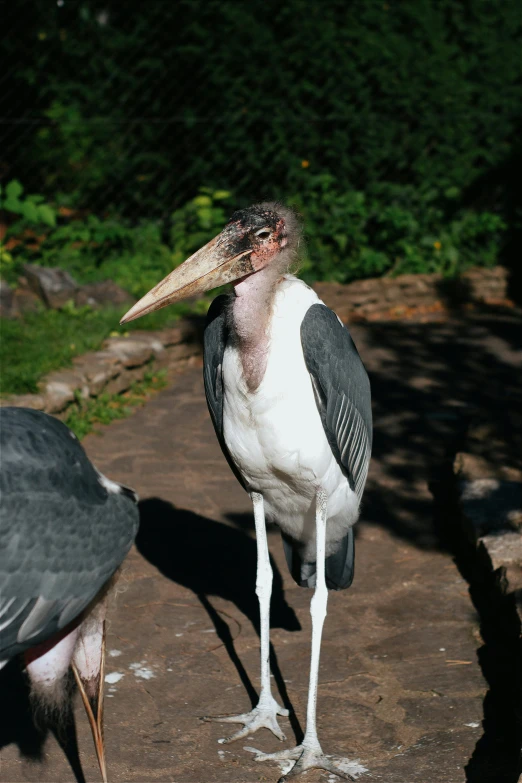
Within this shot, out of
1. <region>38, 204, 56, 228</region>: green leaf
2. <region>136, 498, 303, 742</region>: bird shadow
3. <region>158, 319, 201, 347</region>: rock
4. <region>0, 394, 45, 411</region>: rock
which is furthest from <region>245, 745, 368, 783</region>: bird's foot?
<region>38, 204, 56, 228</region>: green leaf

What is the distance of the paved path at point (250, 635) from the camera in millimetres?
2869

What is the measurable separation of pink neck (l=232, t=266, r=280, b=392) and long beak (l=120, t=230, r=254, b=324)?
4 centimetres

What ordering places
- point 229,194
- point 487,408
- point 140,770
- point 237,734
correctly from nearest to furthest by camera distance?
point 140,770, point 237,734, point 487,408, point 229,194

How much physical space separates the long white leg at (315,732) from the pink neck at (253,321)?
0.46 metres

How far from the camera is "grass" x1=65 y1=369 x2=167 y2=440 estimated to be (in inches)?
204

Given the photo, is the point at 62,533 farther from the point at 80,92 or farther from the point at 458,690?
the point at 80,92

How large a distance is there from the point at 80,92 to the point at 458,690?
5.61 meters

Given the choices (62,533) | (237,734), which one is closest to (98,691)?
(62,533)

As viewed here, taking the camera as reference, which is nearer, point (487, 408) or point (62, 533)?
point (62, 533)

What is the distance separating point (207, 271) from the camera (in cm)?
268

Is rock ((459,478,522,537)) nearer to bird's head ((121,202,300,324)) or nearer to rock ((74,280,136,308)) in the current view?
bird's head ((121,202,300,324))

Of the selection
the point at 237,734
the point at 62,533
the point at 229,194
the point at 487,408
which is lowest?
the point at 487,408

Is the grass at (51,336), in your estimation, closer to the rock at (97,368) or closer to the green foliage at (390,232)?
the rock at (97,368)

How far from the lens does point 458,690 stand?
3.17 metres
